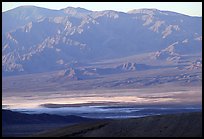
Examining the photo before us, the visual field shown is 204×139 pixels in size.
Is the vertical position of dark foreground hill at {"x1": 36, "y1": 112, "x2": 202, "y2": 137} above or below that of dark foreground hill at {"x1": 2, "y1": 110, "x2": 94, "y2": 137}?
above

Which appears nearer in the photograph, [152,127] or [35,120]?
[152,127]

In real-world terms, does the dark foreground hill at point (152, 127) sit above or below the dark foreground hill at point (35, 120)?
above

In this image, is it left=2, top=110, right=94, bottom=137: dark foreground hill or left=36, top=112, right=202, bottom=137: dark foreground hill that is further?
left=2, top=110, right=94, bottom=137: dark foreground hill

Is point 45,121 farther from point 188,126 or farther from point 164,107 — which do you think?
point 188,126

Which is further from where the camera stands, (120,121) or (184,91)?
(184,91)

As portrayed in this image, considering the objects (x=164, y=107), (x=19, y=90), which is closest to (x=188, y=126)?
(x=164, y=107)

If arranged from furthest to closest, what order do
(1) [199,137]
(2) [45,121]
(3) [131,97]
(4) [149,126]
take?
(3) [131,97]
(2) [45,121]
(4) [149,126]
(1) [199,137]

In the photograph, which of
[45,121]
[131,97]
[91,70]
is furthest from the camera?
[91,70]

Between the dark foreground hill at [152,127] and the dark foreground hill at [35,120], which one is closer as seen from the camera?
the dark foreground hill at [152,127]
